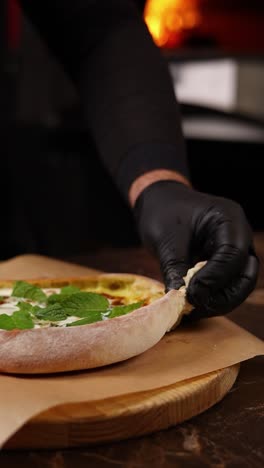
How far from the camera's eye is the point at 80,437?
0.91m

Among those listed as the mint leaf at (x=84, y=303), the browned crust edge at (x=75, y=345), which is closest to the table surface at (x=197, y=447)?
the browned crust edge at (x=75, y=345)

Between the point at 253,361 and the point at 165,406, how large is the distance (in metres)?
0.29

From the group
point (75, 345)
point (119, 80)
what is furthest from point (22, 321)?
point (119, 80)

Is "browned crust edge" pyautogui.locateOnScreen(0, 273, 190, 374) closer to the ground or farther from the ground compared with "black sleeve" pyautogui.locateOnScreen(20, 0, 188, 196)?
closer to the ground

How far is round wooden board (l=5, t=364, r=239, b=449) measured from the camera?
2.96 ft

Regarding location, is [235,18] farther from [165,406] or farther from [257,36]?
[165,406]

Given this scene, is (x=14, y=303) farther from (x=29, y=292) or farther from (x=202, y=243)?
(x=202, y=243)

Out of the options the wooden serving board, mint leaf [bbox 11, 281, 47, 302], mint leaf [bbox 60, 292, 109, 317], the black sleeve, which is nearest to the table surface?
the wooden serving board

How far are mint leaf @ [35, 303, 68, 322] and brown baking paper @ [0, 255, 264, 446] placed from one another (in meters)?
0.13

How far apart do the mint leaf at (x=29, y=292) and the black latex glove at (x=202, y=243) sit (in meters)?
0.20

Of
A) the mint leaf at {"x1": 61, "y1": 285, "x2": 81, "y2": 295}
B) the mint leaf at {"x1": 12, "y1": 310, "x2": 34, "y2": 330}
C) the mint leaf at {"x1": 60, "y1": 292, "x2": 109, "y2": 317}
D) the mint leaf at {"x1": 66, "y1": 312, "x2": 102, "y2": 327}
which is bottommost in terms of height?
the mint leaf at {"x1": 61, "y1": 285, "x2": 81, "y2": 295}

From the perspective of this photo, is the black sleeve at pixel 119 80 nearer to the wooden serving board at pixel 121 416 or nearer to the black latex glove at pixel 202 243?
the black latex glove at pixel 202 243

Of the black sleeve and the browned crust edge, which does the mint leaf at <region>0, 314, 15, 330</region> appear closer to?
the browned crust edge

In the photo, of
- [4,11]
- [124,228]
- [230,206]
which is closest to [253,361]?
[230,206]
